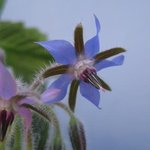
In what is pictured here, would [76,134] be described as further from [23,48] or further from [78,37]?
[23,48]

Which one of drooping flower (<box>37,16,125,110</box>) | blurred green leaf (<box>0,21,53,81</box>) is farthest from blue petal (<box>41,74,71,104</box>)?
blurred green leaf (<box>0,21,53,81</box>)

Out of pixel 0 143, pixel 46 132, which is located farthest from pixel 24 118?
pixel 46 132

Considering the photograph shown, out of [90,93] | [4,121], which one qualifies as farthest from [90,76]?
[4,121]

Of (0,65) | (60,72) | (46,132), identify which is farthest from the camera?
(46,132)

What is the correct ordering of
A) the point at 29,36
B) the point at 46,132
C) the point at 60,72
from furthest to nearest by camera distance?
the point at 29,36, the point at 46,132, the point at 60,72

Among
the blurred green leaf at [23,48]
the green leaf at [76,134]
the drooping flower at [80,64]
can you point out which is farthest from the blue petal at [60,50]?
the blurred green leaf at [23,48]

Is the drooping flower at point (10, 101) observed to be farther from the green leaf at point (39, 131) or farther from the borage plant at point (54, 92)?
the green leaf at point (39, 131)

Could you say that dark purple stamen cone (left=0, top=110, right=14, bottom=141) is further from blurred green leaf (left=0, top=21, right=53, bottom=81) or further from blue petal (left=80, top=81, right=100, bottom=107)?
blurred green leaf (left=0, top=21, right=53, bottom=81)

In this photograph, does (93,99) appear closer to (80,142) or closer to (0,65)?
(80,142)
